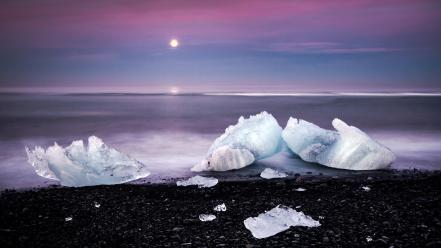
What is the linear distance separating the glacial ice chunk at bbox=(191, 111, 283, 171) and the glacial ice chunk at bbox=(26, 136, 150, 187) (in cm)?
129

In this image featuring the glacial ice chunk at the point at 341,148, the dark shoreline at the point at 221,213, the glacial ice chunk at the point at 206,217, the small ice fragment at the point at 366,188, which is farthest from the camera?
the glacial ice chunk at the point at 341,148

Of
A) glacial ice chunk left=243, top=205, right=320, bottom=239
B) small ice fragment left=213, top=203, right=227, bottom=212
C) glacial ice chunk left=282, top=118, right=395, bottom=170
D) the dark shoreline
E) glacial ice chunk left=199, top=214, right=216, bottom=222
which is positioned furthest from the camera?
glacial ice chunk left=282, top=118, right=395, bottom=170

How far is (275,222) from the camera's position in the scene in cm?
477

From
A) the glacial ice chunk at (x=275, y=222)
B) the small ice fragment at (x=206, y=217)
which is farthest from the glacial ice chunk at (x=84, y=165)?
the glacial ice chunk at (x=275, y=222)

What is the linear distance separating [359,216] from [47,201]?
4.09m

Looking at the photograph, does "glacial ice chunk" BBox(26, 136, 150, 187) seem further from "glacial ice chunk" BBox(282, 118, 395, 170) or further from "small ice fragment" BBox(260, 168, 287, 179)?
"glacial ice chunk" BBox(282, 118, 395, 170)

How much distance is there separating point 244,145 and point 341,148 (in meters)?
1.89

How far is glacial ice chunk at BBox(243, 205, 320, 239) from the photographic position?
4.57 m

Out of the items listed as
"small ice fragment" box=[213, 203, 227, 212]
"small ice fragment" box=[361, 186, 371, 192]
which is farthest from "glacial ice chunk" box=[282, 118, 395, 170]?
"small ice fragment" box=[213, 203, 227, 212]

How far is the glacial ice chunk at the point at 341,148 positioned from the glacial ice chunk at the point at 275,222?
358 centimetres

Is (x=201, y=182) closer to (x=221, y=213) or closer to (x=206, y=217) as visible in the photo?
(x=221, y=213)

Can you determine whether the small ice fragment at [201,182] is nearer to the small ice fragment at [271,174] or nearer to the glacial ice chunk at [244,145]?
the small ice fragment at [271,174]

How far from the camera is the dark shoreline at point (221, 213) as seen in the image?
4.45 metres

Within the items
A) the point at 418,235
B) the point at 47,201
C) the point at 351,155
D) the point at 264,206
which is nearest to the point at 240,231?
the point at 264,206
